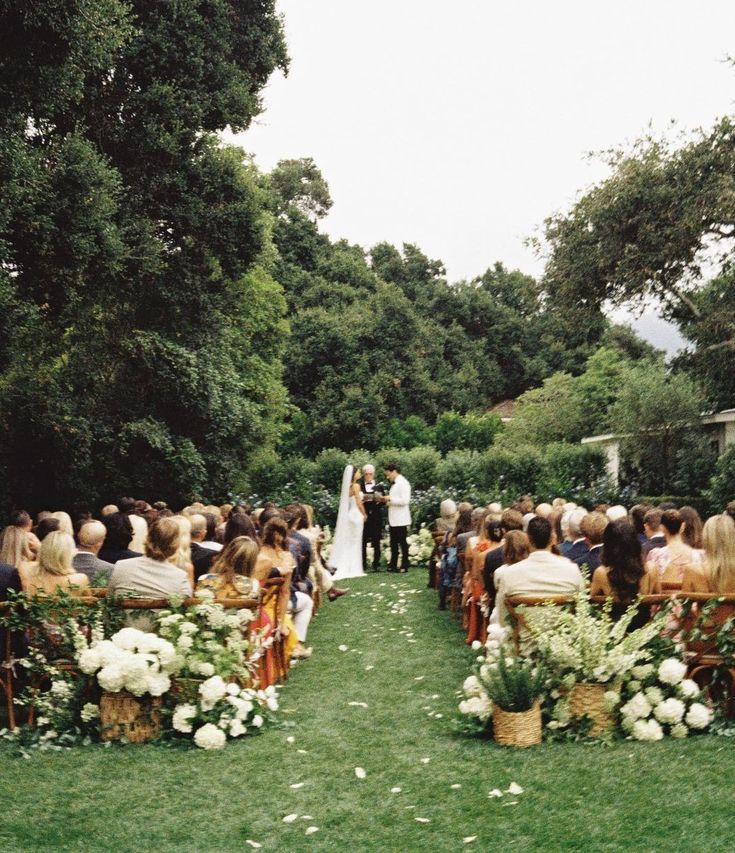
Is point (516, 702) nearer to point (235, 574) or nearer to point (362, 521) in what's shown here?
point (235, 574)

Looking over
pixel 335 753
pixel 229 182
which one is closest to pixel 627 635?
pixel 335 753

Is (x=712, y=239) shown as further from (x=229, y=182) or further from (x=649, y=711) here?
(x=649, y=711)

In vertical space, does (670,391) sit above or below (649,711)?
above

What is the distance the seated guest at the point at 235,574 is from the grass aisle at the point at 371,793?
3.16 ft

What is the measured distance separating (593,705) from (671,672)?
0.53m

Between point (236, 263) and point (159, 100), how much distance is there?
3.17 meters

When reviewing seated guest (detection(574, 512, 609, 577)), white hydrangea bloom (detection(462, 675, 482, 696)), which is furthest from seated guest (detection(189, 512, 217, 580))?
seated guest (detection(574, 512, 609, 577))

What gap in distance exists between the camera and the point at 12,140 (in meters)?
10.1

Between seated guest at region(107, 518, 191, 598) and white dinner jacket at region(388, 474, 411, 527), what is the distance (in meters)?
9.50

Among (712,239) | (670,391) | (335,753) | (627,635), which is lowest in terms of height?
(335,753)

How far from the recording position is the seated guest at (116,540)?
826 cm

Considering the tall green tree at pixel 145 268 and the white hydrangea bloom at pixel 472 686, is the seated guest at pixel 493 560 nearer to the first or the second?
the white hydrangea bloom at pixel 472 686

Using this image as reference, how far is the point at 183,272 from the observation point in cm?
1748

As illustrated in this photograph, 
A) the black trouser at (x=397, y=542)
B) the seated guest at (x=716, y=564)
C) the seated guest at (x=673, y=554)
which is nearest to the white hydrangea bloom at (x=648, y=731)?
the seated guest at (x=716, y=564)
